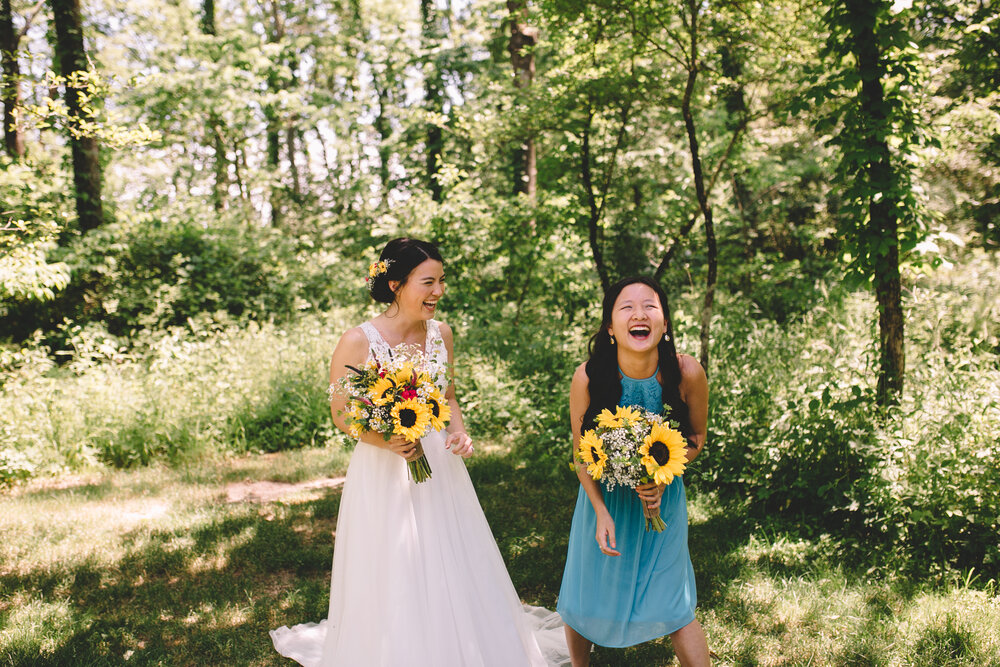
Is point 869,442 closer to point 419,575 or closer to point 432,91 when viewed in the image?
point 419,575

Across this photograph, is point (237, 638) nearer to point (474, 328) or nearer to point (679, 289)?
point (474, 328)

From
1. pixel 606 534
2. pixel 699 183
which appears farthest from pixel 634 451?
pixel 699 183

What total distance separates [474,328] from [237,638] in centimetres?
610

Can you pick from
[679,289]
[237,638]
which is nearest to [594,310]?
[679,289]

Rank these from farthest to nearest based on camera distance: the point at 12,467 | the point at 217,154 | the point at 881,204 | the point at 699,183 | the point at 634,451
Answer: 1. the point at 217,154
2. the point at 12,467
3. the point at 699,183
4. the point at 881,204
5. the point at 634,451

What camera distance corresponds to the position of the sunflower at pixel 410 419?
9.45 ft

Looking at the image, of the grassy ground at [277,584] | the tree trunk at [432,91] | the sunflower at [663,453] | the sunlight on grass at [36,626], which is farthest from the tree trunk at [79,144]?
A: the sunflower at [663,453]

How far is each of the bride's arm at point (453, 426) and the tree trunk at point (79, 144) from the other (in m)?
8.70

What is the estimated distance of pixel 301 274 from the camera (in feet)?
41.8

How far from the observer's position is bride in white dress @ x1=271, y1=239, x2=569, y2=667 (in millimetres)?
2996

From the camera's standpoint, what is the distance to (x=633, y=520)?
9.46 feet

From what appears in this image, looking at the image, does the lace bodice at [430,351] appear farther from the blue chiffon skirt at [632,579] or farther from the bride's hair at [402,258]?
the blue chiffon skirt at [632,579]

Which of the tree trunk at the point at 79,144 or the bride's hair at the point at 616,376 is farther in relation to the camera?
the tree trunk at the point at 79,144

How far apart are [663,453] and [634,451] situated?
0.38 feet
